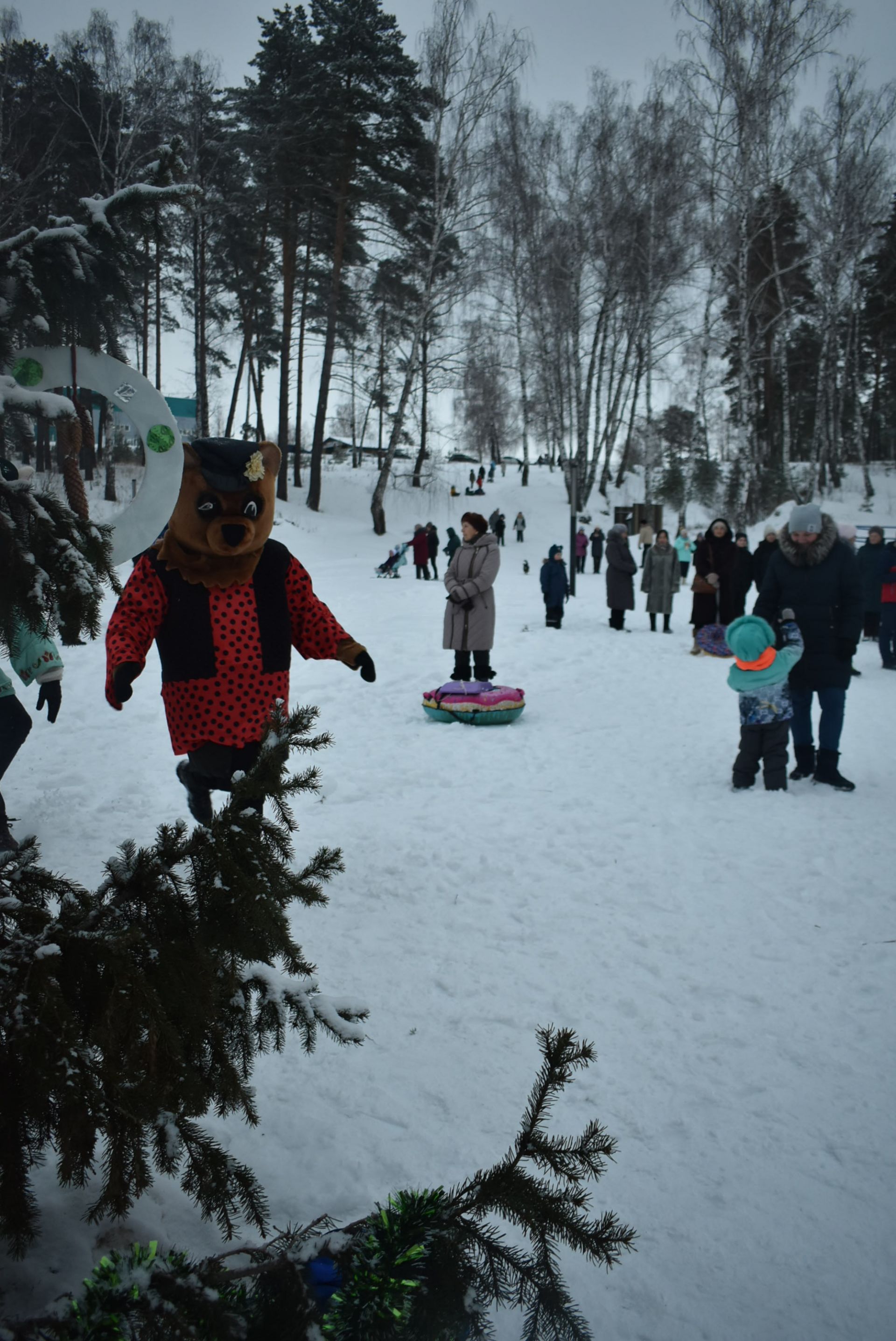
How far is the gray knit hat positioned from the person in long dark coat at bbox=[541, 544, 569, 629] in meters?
6.45

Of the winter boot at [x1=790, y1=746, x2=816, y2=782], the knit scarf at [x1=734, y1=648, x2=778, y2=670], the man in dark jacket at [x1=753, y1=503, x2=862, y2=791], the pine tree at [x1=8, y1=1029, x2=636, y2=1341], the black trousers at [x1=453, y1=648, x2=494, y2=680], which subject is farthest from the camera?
the black trousers at [x1=453, y1=648, x2=494, y2=680]

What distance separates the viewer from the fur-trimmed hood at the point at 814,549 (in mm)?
5301

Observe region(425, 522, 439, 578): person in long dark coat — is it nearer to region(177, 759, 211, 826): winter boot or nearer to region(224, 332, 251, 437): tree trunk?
region(224, 332, 251, 437): tree trunk

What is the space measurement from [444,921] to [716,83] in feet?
66.1

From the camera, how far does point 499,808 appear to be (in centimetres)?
495

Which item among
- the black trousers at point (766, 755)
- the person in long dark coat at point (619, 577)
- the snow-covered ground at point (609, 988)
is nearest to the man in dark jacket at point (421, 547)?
the person in long dark coat at point (619, 577)

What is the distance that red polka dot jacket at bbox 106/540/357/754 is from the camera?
309 centimetres

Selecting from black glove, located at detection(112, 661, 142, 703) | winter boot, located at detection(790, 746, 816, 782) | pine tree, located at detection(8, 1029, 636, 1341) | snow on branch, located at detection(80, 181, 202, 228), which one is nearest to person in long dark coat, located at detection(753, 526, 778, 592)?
winter boot, located at detection(790, 746, 816, 782)

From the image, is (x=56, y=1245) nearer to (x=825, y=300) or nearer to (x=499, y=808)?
(x=499, y=808)

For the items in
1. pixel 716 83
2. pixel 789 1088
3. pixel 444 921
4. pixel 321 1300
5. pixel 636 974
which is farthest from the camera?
pixel 716 83

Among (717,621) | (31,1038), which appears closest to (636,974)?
(31,1038)

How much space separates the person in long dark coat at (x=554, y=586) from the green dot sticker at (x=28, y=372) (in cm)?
1000

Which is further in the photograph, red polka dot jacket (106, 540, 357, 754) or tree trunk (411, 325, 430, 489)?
tree trunk (411, 325, 430, 489)

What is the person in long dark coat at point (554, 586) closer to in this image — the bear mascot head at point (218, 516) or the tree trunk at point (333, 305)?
the bear mascot head at point (218, 516)
